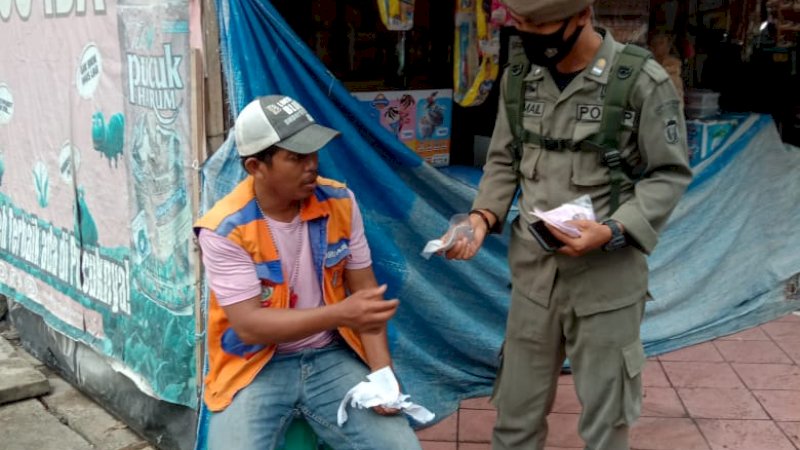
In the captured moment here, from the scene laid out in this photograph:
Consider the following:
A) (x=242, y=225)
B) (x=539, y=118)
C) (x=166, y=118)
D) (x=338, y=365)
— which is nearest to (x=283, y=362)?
(x=338, y=365)

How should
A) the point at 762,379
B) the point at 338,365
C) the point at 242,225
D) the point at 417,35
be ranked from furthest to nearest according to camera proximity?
1. the point at 417,35
2. the point at 762,379
3. the point at 338,365
4. the point at 242,225

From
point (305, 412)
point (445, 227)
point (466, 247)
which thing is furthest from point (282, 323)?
point (445, 227)

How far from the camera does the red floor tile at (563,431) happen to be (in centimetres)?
364

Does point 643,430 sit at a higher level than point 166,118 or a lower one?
lower

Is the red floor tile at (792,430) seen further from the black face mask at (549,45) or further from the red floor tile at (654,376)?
the black face mask at (549,45)

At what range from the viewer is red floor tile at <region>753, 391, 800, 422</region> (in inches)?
153

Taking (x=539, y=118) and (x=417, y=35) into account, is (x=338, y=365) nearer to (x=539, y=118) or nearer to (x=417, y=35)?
(x=539, y=118)

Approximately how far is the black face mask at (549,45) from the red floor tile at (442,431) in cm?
185

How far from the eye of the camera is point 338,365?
8.51 feet

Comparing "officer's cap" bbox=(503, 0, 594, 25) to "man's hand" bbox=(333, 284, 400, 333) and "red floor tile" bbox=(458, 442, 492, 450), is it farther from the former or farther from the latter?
"red floor tile" bbox=(458, 442, 492, 450)

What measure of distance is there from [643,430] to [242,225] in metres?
2.17

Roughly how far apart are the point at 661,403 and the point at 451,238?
200 cm

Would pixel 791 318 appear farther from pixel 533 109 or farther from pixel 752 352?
pixel 533 109

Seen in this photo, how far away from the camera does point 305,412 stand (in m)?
2.54
